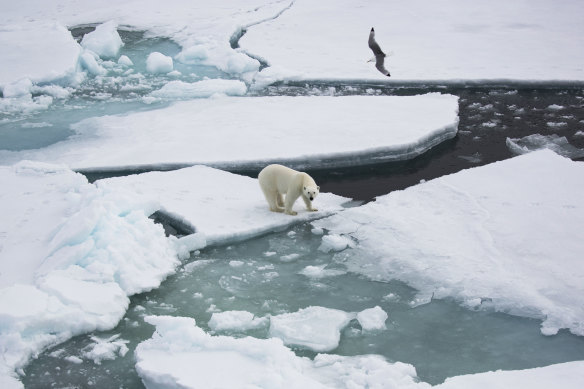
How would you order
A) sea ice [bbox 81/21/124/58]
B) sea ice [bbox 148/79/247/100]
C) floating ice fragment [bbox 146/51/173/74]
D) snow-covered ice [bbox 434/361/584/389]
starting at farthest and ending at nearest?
1. sea ice [bbox 81/21/124/58]
2. floating ice fragment [bbox 146/51/173/74]
3. sea ice [bbox 148/79/247/100]
4. snow-covered ice [bbox 434/361/584/389]

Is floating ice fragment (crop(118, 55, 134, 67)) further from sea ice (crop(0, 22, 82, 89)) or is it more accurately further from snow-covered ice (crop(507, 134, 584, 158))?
snow-covered ice (crop(507, 134, 584, 158))

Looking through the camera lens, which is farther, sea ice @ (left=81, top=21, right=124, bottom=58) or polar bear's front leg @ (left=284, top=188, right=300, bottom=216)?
sea ice @ (left=81, top=21, right=124, bottom=58)

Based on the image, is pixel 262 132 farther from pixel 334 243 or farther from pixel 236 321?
pixel 236 321

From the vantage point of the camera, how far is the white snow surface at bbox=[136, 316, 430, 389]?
3.53m

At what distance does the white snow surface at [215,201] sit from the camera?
5582 millimetres

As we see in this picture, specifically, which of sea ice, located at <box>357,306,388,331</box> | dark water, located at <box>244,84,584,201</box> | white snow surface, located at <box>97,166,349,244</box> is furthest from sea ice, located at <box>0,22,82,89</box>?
sea ice, located at <box>357,306,388,331</box>

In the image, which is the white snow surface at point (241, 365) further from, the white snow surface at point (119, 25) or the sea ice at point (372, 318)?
the white snow surface at point (119, 25)

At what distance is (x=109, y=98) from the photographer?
33.0ft

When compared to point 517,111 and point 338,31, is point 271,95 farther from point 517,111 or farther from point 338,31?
point 338,31

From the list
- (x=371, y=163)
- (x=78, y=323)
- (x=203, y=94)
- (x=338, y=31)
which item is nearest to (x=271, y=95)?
(x=203, y=94)

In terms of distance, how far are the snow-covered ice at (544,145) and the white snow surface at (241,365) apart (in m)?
4.76

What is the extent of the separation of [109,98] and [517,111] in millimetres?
5999

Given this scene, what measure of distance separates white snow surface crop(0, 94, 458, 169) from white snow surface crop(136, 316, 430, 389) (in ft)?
11.6

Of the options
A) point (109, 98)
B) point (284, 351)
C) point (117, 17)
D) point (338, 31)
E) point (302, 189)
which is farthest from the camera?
point (117, 17)
